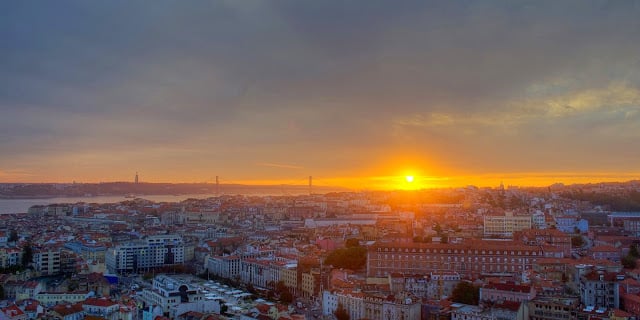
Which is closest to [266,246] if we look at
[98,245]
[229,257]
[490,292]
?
[229,257]

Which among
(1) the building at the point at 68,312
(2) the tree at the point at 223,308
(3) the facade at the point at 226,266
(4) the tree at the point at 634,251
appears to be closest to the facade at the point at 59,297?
(1) the building at the point at 68,312

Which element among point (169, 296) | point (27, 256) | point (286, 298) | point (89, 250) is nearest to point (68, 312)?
point (169, 296)

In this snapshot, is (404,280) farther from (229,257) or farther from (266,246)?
(266,246)

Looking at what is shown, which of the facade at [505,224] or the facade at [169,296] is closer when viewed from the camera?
the facade at [169,296]

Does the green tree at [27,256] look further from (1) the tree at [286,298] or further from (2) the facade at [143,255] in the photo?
(1) the tree at [286,298]

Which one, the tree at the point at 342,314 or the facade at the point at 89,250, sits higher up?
the facade at the point at 89,250

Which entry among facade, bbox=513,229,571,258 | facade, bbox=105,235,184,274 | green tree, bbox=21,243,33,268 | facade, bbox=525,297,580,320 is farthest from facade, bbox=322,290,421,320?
green tree, bbox=21,243,33,268
